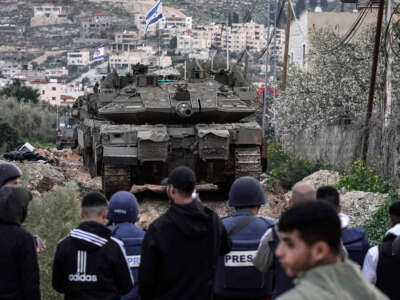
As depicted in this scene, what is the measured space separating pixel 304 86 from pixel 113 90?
12739 millimetres

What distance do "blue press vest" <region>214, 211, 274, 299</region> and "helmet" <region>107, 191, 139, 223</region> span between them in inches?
27.7

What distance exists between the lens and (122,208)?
6.30m

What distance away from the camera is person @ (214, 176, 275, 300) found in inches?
242

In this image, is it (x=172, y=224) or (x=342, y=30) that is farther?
(x=342, y=30)

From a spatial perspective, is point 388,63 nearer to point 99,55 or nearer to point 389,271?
point 389,271

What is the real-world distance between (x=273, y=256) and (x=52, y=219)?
3.32 m

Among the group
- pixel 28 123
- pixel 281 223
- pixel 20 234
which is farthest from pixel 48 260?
pixel 28 123

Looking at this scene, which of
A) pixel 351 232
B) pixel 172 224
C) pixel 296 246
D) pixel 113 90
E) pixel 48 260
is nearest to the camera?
pixel 296 246

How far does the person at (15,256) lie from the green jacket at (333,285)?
9.26ft

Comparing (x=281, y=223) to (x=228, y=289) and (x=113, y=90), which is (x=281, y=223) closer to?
(x=228, y=289)

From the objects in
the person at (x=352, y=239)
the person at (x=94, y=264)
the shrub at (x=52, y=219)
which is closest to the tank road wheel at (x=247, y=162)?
the shrub at (x=52, y=219)

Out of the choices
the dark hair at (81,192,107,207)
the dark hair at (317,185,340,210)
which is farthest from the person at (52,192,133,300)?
the dark hair at (317,185,340,210)

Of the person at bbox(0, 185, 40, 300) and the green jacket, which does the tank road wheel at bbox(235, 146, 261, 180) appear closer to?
the person at bbox(0, 185, 40, 300)

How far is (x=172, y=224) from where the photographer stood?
18.2 ft
